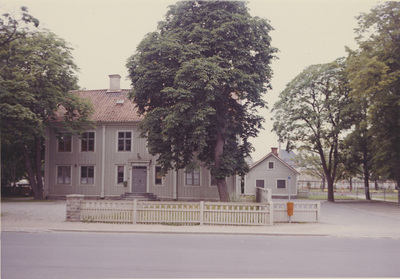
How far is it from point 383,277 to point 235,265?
2903 mm

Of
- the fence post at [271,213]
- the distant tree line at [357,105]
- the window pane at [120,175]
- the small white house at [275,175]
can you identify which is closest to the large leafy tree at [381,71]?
the distant tree line at [357,105]

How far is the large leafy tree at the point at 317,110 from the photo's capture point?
3522 cm

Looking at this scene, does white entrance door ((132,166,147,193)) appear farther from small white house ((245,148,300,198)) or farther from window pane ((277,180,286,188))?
window pane ((277,180,286,188))

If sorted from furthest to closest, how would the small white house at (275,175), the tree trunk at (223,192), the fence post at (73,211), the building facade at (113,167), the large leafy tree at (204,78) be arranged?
the small white house at (275,175)
the building facade at (113,167)
the tree trunk at (223,192)
the large leafy tree at (204,78)
the fence post at (73,211)

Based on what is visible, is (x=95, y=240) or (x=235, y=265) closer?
(x=235, y=265)

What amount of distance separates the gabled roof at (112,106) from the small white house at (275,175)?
63.6 feet

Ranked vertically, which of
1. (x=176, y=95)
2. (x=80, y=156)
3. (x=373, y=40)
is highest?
(x=373, y=40)

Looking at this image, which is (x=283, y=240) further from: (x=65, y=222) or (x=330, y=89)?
(x=330, y=89)

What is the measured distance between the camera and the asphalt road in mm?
7242

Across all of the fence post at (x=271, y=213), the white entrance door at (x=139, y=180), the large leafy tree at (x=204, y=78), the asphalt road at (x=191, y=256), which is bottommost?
the asphalt road at (x=191, y=256)

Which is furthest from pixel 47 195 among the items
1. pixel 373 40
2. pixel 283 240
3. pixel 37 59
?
pixel 373 40

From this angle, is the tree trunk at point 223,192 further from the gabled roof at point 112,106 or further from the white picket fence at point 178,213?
the gabled roof at point 112,106

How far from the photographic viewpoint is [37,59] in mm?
25406

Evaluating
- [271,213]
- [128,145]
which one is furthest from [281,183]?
[271,213]
